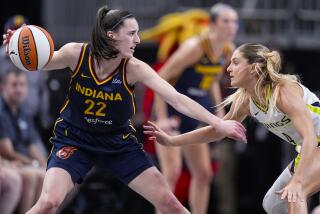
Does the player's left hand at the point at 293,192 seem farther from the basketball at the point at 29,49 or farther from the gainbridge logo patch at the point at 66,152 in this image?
the basketball at the point at 29,49

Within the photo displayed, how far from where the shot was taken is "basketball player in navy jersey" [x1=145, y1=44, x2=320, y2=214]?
6.80 m

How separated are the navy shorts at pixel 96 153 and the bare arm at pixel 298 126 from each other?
1183 mm

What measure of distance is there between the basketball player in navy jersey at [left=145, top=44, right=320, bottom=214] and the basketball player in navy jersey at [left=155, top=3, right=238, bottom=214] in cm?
223

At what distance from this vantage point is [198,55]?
32.1 feet

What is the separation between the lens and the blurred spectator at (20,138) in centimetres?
995

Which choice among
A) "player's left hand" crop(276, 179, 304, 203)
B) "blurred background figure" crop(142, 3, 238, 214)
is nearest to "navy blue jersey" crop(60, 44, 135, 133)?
"player's left hand" crop(276, 179, 304, 203)

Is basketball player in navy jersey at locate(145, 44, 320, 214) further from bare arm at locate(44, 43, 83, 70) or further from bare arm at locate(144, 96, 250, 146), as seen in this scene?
bare arm at locate(44, 43, 83, 70)

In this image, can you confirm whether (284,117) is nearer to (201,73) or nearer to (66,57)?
(66,57)

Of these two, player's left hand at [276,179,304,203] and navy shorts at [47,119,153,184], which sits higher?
player's left hand at [276,179,304,203]

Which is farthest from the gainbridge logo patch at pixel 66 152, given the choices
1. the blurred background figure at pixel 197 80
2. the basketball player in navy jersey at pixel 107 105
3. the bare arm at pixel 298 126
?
the blurred background figure at pixel 197 80

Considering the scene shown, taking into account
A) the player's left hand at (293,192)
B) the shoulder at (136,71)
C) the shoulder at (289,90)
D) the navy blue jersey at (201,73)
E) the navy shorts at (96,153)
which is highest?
the shoulder at (289,90)

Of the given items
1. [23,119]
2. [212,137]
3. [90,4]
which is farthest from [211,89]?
[90,4]

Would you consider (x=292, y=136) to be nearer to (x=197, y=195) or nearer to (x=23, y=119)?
(x=197, y=195)

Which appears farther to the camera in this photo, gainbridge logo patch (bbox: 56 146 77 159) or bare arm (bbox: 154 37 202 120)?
bare arm (bbox: 154 37 202 120)
